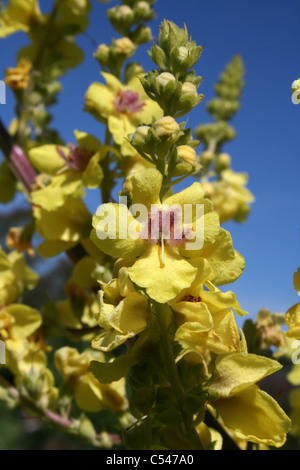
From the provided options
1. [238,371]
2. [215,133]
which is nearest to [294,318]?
[238,371]

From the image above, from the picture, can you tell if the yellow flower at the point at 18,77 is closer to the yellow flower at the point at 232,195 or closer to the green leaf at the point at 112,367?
the green leaf at the point at 112,367

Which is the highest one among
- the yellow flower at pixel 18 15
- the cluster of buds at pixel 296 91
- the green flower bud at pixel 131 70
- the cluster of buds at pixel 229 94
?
the cluster of buds at pixel 229 94

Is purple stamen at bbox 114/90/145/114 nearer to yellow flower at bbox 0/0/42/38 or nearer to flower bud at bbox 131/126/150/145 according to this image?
flower bud at bbox 131/126/150/145

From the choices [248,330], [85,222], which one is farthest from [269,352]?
[85,222]

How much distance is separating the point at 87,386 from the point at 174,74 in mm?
758

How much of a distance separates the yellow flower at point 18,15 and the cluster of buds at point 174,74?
1.12 m

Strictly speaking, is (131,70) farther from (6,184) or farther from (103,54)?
(6,184)

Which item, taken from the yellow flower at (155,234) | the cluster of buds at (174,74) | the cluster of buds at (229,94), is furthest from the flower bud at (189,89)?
the cluster of buds at (229,94)

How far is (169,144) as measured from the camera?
2.41ft

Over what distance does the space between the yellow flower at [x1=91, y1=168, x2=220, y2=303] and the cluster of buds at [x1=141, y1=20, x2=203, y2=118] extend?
136 millimetres

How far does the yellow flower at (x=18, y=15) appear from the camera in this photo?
172 centimetres

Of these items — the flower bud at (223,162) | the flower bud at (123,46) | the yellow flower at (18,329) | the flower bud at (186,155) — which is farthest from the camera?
the flower bud at (223,162)
